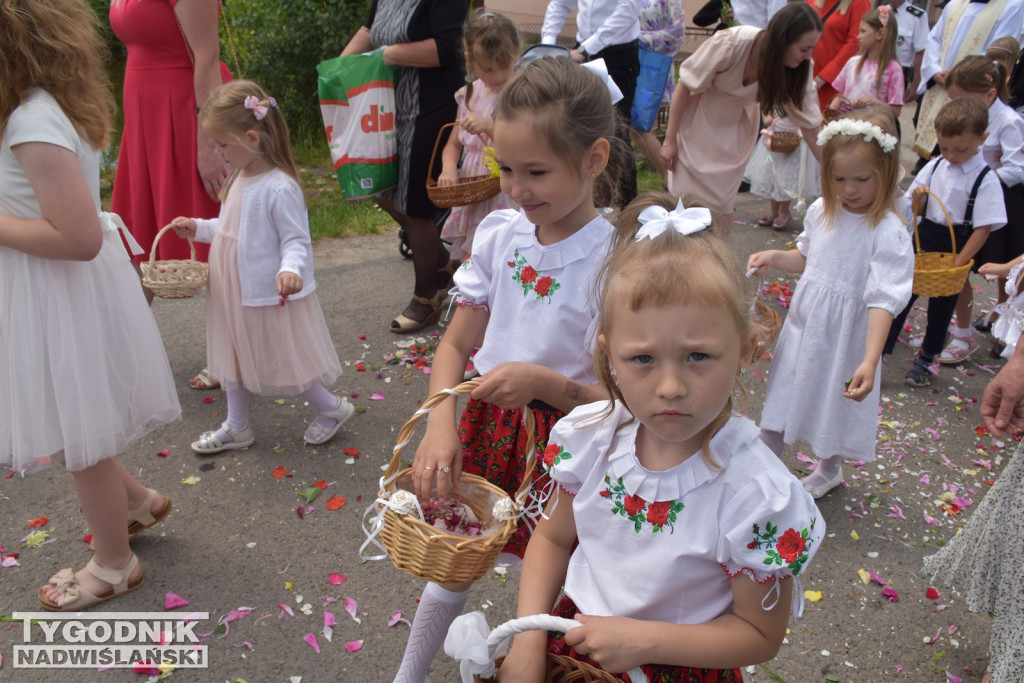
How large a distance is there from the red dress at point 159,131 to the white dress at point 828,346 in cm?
293

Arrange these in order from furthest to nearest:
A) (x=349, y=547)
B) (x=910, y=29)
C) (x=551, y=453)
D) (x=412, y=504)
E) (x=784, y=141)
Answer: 1. (x=910, y=29)
2. (x=784, y=141)
3. (x=349, y=547)
4. (x=412, y=504)
5. (x=551, y=453)

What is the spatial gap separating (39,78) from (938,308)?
461 cm

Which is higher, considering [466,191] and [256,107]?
[256,107]

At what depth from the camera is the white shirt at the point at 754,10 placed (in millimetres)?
6777

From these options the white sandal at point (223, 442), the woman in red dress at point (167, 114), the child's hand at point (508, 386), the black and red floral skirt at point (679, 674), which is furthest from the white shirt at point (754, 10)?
the black and red floral skirt at point (679, 674)

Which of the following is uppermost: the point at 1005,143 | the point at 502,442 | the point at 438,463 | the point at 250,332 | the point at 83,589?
the point at 1005,143

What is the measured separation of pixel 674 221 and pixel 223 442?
2.89 m

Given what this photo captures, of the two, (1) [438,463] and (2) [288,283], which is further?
(2) [288,283]

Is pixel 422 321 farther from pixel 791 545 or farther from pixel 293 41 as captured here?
pixel 293 41

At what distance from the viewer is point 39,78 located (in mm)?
2375

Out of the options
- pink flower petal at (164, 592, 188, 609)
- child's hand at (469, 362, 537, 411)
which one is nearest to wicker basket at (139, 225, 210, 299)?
pink flower petal at (164, 592, 188, 609)

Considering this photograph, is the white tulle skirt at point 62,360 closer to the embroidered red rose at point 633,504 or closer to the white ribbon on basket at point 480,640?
the white ribbon on basket at point 480,640

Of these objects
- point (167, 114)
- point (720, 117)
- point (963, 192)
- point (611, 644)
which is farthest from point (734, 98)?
point (611, 644)

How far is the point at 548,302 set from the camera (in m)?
2.14
